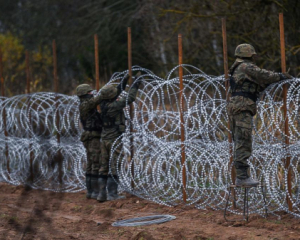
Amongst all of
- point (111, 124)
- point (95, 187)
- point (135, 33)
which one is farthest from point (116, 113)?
point (135, 33)

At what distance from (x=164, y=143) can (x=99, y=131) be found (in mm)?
1426

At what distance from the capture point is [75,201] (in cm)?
968

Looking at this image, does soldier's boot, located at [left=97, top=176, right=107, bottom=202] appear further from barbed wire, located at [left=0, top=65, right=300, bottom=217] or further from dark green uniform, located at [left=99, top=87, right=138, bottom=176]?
barbed wire, located at [left=0, top=65, right=300, bottom=217]

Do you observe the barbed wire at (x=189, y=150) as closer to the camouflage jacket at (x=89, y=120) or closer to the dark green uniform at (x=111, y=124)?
the dark green uniform at (x=111, y=124)

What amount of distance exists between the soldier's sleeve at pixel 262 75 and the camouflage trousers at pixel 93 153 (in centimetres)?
341

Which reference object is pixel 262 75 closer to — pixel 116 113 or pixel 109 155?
pixel 116 113

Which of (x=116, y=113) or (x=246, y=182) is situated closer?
(x=246, y=182)

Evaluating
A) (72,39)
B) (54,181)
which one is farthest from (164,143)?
(72,39)

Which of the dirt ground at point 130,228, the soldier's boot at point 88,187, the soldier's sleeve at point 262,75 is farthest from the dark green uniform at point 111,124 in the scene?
the soldier's sleeve at point 262,75

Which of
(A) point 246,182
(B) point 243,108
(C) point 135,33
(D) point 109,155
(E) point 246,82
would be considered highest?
(C) point 135,33

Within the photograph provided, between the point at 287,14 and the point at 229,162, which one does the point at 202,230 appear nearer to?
the point at 229,162

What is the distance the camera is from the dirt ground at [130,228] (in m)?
6.57

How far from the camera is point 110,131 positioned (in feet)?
30.9

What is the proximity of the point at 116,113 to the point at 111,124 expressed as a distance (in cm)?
20
